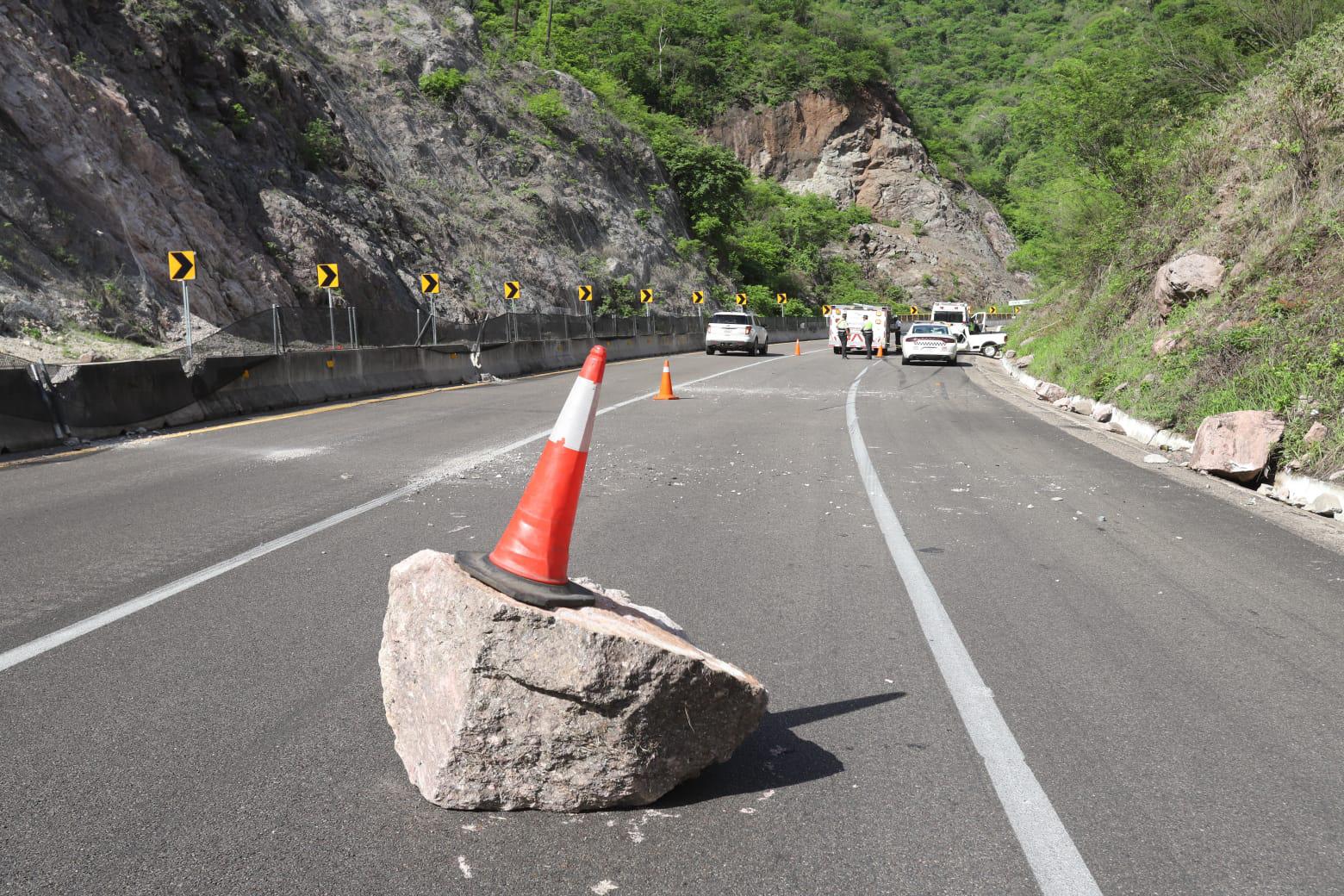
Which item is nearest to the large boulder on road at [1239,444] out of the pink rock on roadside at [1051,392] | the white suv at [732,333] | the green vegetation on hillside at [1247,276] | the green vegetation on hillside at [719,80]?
the green vegetation on hillside at [1247,276]

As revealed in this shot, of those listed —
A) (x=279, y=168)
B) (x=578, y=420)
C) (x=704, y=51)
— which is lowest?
(x=578, y=420)

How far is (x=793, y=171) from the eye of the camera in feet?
328

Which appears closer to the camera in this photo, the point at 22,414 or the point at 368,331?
the point at 22,414

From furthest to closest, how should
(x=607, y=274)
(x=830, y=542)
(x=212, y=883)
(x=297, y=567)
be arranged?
(x=607, y=274), (x=830, y=542), (x=297, y=567), (x=212, y=883)

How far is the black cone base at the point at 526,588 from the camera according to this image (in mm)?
3320

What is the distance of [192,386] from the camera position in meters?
14.7

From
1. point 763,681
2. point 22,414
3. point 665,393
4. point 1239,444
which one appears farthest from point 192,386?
point 1239,444

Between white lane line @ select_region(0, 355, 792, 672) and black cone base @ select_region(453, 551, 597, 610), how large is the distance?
2.50 metres

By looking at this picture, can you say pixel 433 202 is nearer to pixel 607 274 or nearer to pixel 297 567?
pixel 607 274

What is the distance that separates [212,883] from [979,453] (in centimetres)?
1063

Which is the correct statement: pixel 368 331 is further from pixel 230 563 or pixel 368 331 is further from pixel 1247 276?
pixel 230 563

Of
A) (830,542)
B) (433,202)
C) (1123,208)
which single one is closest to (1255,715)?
(830,542)

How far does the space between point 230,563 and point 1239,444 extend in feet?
Answer: 30.4

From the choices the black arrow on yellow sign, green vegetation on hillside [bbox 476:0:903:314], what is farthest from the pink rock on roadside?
green vegetation on hillside [bbox 476:0:903:314]
